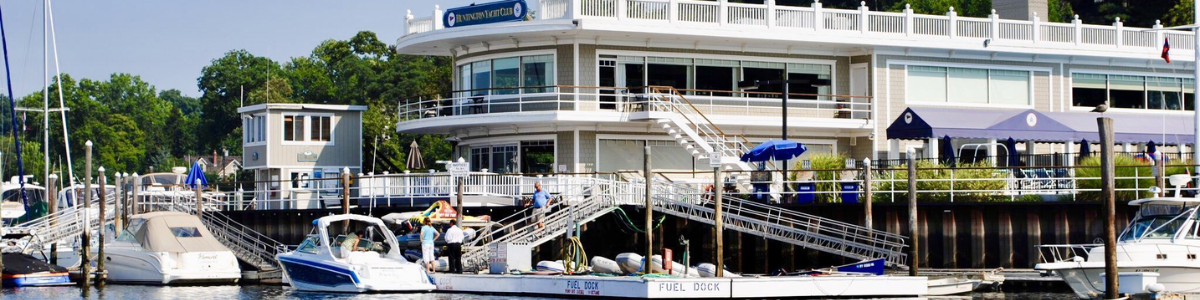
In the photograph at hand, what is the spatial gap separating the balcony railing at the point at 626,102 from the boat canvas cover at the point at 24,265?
35.7ft

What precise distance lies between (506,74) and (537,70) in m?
1.16

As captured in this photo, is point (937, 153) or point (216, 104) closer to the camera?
point (937, 153)

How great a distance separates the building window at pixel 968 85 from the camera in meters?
45.6

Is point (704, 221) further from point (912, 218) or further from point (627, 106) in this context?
point (627, 106)

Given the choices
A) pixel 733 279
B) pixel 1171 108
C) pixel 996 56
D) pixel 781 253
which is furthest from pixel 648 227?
pixel 1171 108

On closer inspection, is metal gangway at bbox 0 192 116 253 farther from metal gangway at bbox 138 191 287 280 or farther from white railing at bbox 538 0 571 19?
white railing at bbox 538 0 571 19

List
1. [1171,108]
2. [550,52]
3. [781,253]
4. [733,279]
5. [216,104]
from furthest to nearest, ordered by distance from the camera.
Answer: [216,104] < [1171,108] < [550,52] < [781,253] < [733,279]

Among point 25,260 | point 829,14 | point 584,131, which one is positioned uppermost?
point 829,14

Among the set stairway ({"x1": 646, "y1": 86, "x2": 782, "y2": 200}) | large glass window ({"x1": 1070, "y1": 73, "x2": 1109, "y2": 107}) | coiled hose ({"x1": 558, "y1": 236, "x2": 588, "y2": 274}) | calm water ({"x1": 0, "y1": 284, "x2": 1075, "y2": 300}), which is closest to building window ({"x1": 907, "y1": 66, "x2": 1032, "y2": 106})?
large glass window ({"x1": 1070, "y1": 73, "x2": 1109, "y2": 107})

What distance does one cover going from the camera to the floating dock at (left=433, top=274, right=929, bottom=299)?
29.9 m

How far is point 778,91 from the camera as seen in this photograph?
147ft

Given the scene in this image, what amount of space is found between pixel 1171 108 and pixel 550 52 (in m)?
20.9

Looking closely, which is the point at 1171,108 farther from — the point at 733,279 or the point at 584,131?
the point at 733,279

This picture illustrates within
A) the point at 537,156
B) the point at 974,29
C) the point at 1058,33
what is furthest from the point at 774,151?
the point at 1058,33
